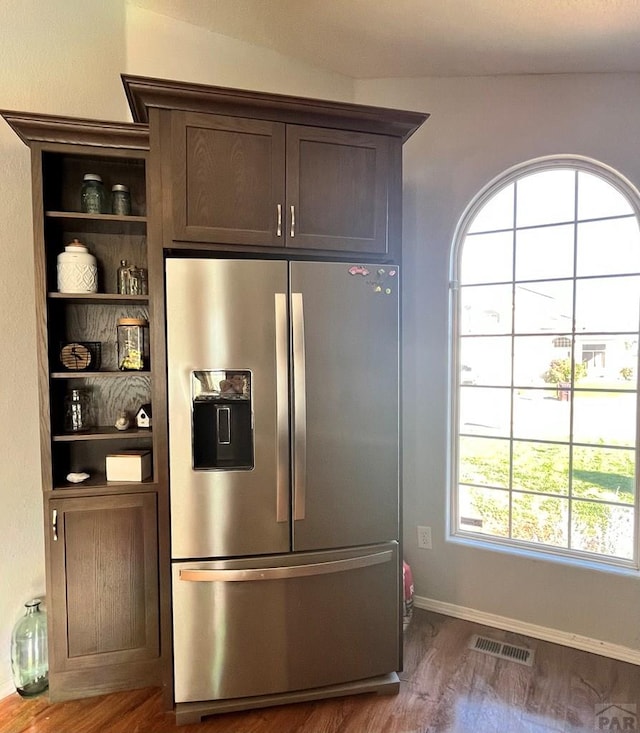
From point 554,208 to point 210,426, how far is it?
1928 millimetres

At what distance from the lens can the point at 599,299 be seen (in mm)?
2232

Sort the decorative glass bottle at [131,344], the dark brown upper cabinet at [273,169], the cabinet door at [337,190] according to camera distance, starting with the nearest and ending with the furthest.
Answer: the dark brown upper cabinet at [273,169], the cabinet door at [337,190], the decorative glass bottle at [131,344]

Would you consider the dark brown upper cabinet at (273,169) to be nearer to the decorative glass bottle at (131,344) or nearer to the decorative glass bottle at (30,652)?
the decorative glass bottle at (131,344)

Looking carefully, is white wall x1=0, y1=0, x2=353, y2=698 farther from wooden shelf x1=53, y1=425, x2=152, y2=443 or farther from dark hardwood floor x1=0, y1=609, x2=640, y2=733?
dark hardwood floor x1=0, y1=609, x2=640, y2=733

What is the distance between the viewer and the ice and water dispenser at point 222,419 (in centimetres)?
176

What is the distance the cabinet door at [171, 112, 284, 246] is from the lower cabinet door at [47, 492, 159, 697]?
1.12 metres

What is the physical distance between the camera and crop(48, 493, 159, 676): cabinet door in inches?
74.7

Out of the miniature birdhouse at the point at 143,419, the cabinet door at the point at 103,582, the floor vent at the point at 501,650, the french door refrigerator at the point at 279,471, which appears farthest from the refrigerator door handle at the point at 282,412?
the floor vent at the point at 501,650

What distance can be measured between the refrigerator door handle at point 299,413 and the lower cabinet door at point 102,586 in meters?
0.63

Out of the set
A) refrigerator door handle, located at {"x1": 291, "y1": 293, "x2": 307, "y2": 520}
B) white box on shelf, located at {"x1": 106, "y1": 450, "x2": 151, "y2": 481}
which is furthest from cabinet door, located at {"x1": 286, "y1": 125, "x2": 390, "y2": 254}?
white box on shelf, located at {"x1": 106, "y1": 450, "x2": 151, "y2": 481}

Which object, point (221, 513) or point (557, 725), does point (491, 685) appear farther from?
point (221, 513)

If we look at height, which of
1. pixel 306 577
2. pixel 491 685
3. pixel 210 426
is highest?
pixel 210 426

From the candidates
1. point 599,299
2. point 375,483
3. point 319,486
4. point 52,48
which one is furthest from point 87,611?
point 599,299

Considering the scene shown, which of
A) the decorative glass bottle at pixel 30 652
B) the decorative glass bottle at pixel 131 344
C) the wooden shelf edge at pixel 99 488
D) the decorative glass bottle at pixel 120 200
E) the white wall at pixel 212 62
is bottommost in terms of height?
the decorative glass bottle at pixel 30 652
